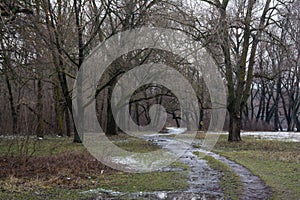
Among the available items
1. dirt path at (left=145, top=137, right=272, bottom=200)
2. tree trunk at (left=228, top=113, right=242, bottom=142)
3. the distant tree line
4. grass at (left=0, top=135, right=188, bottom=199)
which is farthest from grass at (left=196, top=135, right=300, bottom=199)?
tree trunk at (left=228, top=113, right=242, bottom=142)

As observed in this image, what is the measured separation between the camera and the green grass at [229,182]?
22.4 ft

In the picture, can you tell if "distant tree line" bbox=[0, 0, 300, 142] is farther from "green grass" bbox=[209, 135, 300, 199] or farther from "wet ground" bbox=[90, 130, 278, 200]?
"green grass" bbox=[209, 135, 300, 199]

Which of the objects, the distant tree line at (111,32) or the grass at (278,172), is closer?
the grass at (278,172)

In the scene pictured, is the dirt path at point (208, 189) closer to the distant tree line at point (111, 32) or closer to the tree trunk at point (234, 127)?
the distant tree line at point (111, 32)

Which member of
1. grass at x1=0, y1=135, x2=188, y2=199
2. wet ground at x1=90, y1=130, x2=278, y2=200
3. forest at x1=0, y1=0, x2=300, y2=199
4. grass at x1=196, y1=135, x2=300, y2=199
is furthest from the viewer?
forest at x1=0, y1=0, x2=300, y2=199

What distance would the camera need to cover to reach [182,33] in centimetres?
1756

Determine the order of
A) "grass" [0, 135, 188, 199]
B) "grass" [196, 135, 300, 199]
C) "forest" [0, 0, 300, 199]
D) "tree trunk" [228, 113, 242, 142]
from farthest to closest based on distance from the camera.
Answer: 1. "tree trunk" [228, 113, 242, 142]
2. "forest" [0, 0, 300, 199]
3. "grass" [196, 135, 300, 199]
4. "grass" [0, 135, 188, 199]

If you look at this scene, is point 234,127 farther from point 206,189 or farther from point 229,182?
point 206,189

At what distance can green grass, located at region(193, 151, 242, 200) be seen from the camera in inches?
269

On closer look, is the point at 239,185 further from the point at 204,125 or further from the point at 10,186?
the point at 204,125

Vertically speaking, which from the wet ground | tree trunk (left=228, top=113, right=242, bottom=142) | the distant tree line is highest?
the distant tree line

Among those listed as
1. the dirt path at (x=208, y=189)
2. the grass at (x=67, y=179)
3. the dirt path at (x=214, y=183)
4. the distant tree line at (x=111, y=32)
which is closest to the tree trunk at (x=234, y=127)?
the distant tree line at (x=111, y=32)

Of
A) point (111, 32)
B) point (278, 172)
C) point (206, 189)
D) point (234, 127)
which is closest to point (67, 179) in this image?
point (206, 189)

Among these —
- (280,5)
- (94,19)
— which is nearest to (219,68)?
(280,5)
